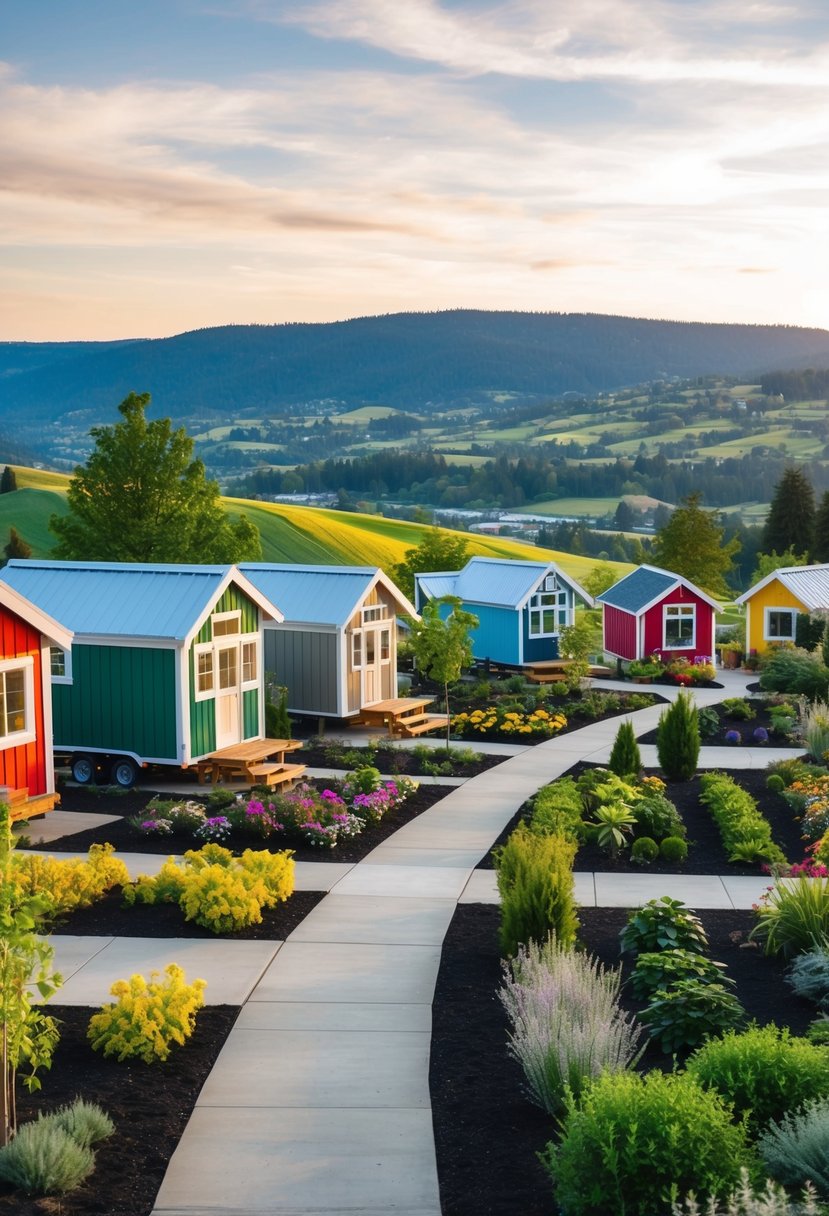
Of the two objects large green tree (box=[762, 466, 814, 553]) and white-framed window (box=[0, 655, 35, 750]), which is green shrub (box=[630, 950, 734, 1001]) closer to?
white-framed window (box=[0, 655, 35, 750])

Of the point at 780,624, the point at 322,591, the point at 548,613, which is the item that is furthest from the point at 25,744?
the point at 780,624

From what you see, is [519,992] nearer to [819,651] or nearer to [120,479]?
[120,479]

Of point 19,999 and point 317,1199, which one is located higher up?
point 19,999

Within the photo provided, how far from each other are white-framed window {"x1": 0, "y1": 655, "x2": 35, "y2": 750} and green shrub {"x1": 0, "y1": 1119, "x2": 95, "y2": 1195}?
10.3 m

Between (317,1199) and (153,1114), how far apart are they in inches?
63.4

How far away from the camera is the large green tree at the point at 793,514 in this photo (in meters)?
53.6

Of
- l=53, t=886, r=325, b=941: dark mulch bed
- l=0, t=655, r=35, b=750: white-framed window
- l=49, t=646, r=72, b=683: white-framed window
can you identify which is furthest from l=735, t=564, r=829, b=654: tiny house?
l=53, t=886, r=325, b=941: dark mulch bed

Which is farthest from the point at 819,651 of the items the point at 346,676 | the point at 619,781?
the point at 619,781

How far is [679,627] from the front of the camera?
36.8 metres

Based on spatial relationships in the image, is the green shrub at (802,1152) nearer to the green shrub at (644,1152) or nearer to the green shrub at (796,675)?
the green shrub at (644,1152)

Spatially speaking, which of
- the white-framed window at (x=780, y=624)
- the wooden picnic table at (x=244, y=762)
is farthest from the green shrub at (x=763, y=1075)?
the white-framed window at (x=780, y=624)

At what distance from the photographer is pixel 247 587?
68.6 ft

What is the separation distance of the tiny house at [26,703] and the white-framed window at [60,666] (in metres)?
2.21

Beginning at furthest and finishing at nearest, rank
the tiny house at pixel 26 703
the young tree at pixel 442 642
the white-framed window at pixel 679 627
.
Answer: the white-framed window at pixel 679 627 → the young tree at pixel 442 642 → the tiny house at pixel 26 703
